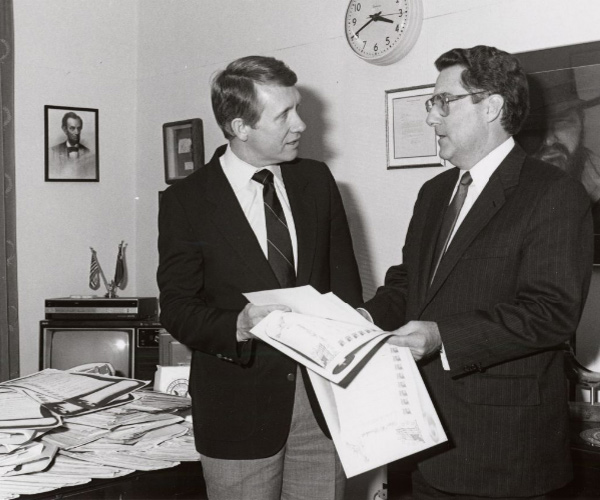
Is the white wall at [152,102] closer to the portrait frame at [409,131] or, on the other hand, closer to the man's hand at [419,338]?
the portrait frame at [409,131]

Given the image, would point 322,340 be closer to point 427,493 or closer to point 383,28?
point 427,493

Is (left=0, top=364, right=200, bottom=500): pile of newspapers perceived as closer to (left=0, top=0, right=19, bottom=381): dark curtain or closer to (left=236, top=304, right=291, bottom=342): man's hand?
(left=236, top=304, right=291, bottom=342): man's hand

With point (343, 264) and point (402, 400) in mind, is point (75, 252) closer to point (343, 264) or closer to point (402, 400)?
→ point (343, 264)

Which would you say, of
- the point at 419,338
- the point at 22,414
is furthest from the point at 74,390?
the point at 419,338

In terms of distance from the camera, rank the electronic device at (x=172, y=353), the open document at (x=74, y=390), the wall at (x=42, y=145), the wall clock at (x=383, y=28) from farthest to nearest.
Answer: the wall at (x=42, y=145) < the electronic device at (x=172, y=353) < the wall clock at (x=383, y=28) < the open document at (x=74, y=390)

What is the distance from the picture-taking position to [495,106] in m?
1.78

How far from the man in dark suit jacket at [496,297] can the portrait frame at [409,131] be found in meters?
1.27

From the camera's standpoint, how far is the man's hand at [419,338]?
164cm

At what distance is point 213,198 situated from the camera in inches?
77.0

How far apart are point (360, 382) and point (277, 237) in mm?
476

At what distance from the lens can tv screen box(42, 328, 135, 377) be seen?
3.88 metres

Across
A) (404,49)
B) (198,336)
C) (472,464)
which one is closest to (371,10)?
(404,49)

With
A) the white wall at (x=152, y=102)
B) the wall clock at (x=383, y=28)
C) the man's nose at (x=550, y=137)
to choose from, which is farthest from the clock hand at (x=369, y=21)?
the man's nose at (x=550, y=137)

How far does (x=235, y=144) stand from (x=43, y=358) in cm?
242
